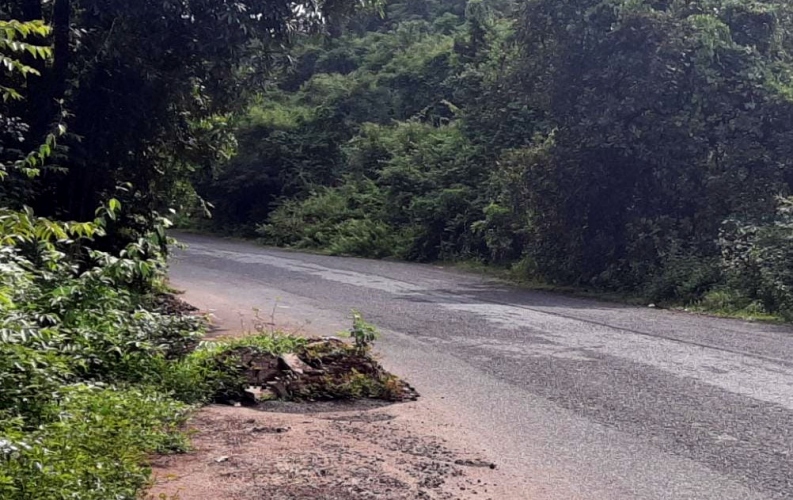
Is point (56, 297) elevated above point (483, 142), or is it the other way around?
point (483, 142)

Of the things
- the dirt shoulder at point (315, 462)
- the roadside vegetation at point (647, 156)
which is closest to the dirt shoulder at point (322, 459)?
the dirt shoulder at point (315, 462)

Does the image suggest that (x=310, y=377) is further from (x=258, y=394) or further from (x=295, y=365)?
(x=258, y=394)

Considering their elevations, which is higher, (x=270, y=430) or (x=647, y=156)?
(x=647, y=156)

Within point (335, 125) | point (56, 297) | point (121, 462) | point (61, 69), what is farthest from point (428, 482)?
point (335, 125)

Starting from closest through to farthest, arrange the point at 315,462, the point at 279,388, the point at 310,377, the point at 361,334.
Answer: the point at 315,462 → the point at 279,388 → the point at 310,377 → the point at 361,334

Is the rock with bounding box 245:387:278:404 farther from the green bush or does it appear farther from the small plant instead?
the small plant

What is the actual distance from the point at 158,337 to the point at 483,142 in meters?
20.8

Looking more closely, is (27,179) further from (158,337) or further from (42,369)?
(42,369)

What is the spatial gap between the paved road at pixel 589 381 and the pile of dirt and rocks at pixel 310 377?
51 cm

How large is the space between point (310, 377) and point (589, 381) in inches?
104

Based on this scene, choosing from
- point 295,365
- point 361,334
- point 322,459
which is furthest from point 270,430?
point 361,334

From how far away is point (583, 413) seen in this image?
789 cm

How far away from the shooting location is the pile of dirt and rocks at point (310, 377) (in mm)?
8188

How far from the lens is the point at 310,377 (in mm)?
8445
